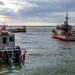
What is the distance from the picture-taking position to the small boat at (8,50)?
31.2 meters

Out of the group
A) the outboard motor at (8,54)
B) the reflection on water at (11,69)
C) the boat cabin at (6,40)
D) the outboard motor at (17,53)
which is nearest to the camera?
the reflection on water at (11,69)

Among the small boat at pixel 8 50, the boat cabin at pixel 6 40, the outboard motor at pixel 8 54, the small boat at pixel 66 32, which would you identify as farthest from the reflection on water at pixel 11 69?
the small boat at pixel 66 32

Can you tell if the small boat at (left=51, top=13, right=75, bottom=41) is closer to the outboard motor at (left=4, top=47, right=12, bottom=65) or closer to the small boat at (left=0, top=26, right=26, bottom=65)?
the small boat at (left=0, top=26, right=26, bottom=65)

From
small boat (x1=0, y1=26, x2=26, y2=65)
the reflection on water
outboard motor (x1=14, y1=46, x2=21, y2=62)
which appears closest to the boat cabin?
small boat (x1=0, y1=26, x2=26, y2=65)

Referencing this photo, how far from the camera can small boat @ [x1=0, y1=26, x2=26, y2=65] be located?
31.2m

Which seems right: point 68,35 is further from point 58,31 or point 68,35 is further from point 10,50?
point 10,50

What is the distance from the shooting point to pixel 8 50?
3081cm

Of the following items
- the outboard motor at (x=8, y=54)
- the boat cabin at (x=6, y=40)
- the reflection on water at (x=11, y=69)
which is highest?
the boat cabin at (x=6, y=40)

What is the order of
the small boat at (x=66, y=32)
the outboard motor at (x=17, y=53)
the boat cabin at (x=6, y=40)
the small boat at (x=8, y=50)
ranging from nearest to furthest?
the small boat at (x=8, y=50), the outboard motor at (x=17, y=53), the boat cabin at (x=6, y=40), the small boat at (x=66, y=32)

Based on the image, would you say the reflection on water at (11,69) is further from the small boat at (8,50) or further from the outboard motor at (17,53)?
the outboard motor at (17,53)

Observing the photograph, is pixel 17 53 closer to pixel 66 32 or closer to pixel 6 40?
pixel 6 40

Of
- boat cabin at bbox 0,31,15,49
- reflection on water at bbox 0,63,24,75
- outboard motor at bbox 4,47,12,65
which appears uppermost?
boat cabin at bbox 0,31,15,49

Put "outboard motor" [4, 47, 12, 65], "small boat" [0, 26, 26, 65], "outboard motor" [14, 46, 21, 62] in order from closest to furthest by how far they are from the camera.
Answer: "outboard motor" [4, 47, 12, 65] < "small boat" [0, 26, 26, 65] < "outboard motor" [14, 46, 21, 62]

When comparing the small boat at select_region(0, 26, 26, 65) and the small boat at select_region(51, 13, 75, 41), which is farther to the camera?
the small boat at select_region(51, 13, 75, 41)
